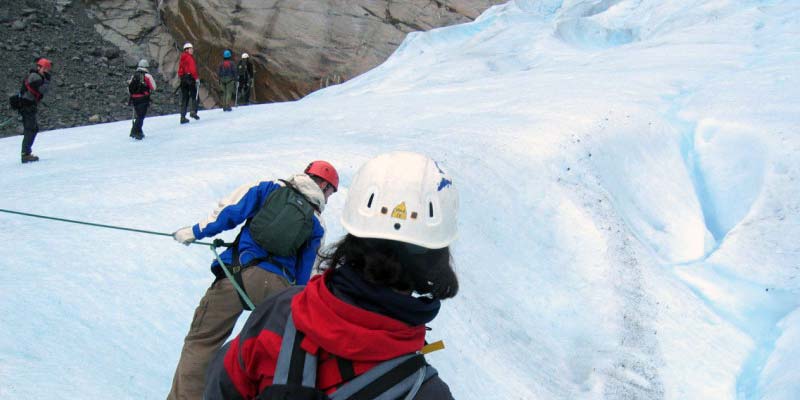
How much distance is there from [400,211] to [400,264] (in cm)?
15

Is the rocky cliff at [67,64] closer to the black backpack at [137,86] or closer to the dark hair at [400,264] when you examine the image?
the black backpack at [137,86]

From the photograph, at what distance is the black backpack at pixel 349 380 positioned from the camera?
1126 mm

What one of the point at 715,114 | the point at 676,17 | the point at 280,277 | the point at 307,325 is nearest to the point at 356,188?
the point at 307,325

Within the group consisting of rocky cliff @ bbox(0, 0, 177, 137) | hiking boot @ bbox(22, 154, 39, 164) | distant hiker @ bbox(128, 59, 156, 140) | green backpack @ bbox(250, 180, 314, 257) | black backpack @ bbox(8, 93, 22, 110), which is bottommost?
rocky cliff @ bbox(0, 0, 177, 137)

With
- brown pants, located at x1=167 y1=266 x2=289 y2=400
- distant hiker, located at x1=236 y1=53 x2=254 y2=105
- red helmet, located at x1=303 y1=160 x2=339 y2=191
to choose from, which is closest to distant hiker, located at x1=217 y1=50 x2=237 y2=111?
distant hiker, located at x1=236 y1=53 x2=254 y2=105

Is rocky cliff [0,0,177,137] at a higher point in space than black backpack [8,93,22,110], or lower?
lower

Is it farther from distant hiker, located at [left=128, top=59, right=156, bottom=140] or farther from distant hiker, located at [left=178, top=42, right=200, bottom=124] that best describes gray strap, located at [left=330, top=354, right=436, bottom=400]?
distant hiker, located at [left=178, top=42, right=200, bottom=124]

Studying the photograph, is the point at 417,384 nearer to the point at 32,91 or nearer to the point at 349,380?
the point at 349,380

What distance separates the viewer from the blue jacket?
258 cm

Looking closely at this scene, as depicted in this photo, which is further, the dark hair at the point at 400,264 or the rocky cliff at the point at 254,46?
the rocky cliff at the point at 254,46

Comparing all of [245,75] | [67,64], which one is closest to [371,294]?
[245,75]

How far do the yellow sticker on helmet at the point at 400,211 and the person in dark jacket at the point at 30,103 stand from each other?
6877 millimetres

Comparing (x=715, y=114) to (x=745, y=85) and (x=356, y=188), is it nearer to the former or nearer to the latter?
(x=745, y=85)

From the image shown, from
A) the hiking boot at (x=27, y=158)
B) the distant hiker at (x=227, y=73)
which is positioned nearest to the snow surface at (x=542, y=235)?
the hiking boot at (x=27, y=158)
